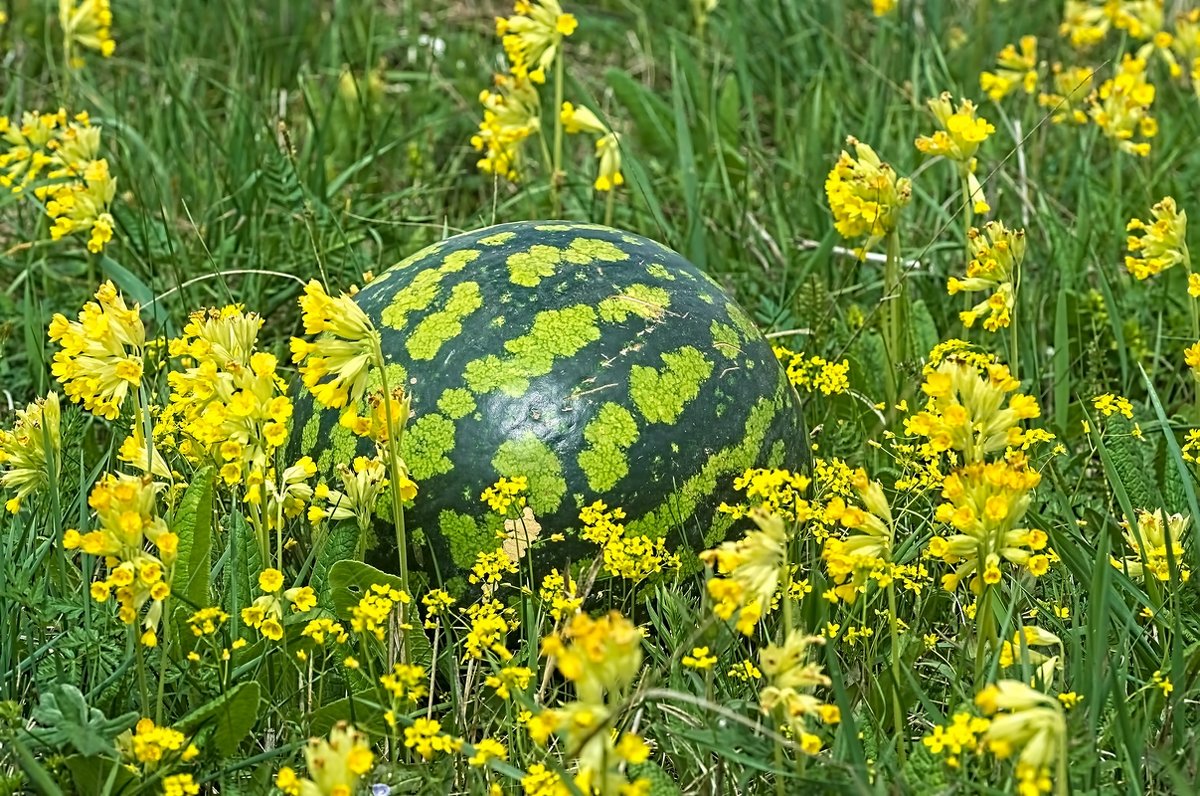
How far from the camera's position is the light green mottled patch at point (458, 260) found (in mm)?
3383

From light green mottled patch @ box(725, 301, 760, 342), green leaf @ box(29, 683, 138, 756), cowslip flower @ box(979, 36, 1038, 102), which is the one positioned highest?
cowslip flower @ box(979, 36, 1038, 102)

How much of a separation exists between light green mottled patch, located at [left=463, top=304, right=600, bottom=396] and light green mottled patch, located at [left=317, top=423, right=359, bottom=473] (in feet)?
0.94

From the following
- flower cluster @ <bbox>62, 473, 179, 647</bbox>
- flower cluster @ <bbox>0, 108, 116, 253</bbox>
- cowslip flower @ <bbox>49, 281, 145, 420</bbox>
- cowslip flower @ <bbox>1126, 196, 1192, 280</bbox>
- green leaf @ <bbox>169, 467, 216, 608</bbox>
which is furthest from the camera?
flower cluster @ <bbox>0, 108, 116, 253</bbox>

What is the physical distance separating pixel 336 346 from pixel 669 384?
0.84m

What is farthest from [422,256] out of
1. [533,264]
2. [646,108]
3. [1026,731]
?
[646,108]

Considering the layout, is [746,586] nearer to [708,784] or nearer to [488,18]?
[708,784]

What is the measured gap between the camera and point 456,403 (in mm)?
3107

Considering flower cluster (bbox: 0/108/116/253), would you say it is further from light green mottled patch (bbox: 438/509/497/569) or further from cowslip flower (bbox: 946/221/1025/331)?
cowslip flower (bbox: 946/221/1025/331)

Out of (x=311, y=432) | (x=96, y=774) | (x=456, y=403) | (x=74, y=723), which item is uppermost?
(x=456, y=403)

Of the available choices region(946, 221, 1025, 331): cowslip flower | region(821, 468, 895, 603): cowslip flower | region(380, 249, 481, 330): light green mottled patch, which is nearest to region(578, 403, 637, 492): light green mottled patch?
region(380, 249, 481, 330): light green mottled patch

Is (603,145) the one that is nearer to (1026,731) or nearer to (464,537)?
(464,537)

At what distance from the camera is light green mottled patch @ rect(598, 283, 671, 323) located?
10.6 ft

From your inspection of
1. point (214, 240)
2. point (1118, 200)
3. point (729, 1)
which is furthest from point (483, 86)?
point (1118, 200)

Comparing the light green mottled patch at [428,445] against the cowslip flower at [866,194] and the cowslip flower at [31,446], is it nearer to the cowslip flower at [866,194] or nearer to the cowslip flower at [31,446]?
the cowslip flower at [31,446]
